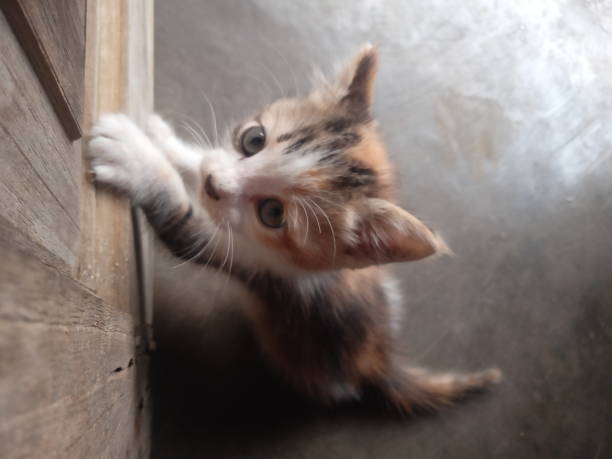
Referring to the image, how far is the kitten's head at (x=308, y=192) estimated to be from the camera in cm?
106

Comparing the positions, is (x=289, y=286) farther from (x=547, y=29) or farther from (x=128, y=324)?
(x=547, y=29)

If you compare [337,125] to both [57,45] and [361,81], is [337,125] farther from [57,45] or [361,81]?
[57,45]

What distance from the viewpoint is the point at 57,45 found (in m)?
0.63

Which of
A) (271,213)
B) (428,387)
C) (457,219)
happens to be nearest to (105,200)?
(271,213)

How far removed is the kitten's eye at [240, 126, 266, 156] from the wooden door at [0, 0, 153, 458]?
296 mm

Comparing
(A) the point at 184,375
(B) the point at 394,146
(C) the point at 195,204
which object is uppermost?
(B) the point at 394,146

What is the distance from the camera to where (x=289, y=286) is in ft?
4.22

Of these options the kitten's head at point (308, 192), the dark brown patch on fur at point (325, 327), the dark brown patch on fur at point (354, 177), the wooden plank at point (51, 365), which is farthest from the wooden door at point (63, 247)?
the dark brown patch on fur at point (354, 177)

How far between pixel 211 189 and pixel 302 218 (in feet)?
0.79

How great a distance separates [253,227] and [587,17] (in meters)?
2.31

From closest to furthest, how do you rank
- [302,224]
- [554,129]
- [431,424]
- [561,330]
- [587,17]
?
[302,224] → [431,424] → [561,330] → [554,129] → [587,17]

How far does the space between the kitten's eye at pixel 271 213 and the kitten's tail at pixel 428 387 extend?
73 cm

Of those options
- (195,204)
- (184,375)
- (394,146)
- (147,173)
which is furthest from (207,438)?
(394,146)

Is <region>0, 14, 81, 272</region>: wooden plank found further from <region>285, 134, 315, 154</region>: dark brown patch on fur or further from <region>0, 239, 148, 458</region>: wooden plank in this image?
<region>285, 134, 315, 154</region>: dark brown patch on fur
